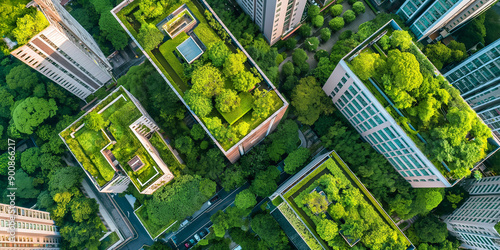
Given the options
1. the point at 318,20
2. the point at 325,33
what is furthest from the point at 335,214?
the point at 318,20

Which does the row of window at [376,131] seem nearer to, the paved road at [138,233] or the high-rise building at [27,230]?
the paved road at [138,233]

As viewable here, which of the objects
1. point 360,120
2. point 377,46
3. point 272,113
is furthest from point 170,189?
point 377,46

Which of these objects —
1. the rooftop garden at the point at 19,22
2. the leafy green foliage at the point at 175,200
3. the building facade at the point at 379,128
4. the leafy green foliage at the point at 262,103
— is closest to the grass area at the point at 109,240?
the leafy green foliage at the point at 175,200

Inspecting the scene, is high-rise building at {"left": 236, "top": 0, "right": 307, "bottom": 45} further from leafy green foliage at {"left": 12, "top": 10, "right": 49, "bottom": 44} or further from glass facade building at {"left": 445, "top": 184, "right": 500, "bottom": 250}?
glass facade building at {"left": 445, "top": 184, "right": 500, "bottom": 250}

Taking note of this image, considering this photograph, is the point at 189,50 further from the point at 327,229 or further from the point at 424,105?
the point at 424,105

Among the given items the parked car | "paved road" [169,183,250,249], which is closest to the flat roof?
"paved road" [169,183,250,249]

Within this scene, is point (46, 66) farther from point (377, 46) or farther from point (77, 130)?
point (377, 46)

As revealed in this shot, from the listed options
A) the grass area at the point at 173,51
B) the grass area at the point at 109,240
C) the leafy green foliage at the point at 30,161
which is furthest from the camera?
the leafy green foliage at the point at 30,161
